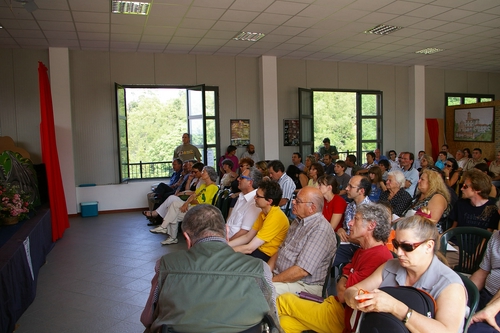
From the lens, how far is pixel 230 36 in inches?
307

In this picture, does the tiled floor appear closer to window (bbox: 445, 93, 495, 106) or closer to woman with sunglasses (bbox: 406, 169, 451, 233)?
woman with sunglasses (bbox: 406, 169, 451, 233)

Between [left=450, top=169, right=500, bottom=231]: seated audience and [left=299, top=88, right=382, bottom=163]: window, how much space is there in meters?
6.55

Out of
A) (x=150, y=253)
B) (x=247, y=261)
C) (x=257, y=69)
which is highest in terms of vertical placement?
(x=257, y=69)

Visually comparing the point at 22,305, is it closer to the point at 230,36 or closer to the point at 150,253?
the point at 150,253

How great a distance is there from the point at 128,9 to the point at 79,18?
931mm

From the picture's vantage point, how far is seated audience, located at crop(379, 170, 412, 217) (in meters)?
4.37

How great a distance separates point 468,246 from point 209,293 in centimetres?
227

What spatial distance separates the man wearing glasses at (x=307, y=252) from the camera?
2.71 m

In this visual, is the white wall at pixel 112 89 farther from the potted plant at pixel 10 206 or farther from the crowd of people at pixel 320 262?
the crowd of people at pixel 320 262

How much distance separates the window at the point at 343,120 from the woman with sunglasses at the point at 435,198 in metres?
6.12

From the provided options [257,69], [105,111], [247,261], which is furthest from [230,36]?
[247,261]

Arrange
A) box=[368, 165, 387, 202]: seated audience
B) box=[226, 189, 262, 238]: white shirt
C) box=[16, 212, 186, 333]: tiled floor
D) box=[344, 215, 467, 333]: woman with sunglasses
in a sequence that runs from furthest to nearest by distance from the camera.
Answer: box=[368, 165, 387, 202]: seated audience, box=[226, 189, 262, 238]: white shirt, box=[16, 212, 186, 333]: tiled floor, box=[344, 215, 467, 333]: woman with sunglasses

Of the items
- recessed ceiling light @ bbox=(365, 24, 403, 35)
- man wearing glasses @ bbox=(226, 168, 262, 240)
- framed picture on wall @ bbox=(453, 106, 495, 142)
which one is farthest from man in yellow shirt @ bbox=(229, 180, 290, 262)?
framed picture on wall @ bbox=(453, 106, 495, 142)

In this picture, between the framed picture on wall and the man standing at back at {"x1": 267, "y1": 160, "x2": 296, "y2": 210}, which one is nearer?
the man standing at back at {"x1": 267, "y1": 160, "x2": 296, "y2": 210}
